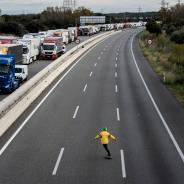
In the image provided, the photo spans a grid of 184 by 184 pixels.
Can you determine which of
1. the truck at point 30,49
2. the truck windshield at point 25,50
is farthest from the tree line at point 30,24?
the truck windshield at point 25,50

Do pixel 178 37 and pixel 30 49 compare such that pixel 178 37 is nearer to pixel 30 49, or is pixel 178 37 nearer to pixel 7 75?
pixel 30 49

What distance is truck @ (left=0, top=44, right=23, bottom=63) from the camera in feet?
135

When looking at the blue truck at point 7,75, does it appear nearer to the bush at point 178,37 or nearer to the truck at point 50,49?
the truck at point 50,49

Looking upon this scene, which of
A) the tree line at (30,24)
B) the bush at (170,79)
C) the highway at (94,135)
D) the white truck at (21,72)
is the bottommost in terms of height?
the highway at (94,135)

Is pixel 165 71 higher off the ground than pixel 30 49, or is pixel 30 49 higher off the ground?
pixel 30 49

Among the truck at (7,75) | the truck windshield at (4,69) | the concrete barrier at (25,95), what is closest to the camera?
the concrete barrier at (25,95)

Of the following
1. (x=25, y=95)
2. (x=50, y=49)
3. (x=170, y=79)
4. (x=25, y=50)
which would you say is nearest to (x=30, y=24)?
(x=50, y=49)

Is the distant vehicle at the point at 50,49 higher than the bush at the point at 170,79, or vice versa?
the distant vehicle at the point at 50,49

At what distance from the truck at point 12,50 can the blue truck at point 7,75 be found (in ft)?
21.7

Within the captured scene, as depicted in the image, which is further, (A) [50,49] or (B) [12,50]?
(A) [50,49]

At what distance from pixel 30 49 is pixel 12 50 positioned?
35.7ft

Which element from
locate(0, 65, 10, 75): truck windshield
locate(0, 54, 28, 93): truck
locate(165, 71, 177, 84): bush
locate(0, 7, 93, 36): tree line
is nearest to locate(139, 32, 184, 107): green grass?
locate(165, 71, 177, 84): bush

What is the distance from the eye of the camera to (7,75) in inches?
1310

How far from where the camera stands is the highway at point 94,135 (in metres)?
15.7
